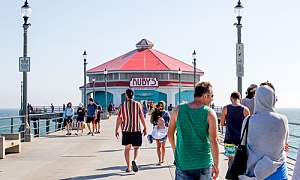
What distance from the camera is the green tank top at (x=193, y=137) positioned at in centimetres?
584

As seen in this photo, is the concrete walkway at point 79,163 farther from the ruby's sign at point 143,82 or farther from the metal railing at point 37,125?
the ruby's sign at point 143,82

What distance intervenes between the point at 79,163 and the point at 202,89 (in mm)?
7635

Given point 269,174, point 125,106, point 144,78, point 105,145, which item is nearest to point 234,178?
point 269,174

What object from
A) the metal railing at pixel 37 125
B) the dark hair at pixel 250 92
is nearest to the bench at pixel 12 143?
the metal railing at pixel 37 125

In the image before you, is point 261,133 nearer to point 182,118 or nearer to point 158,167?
point 182,118

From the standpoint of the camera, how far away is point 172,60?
8369 cm

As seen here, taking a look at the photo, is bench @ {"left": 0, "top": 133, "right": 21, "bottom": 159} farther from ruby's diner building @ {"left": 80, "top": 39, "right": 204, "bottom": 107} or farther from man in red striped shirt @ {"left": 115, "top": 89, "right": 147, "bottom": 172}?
ruby's diner building @ {"left": 80, "top": 39, "right": 204, "bottom": 107}

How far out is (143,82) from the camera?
73.5m

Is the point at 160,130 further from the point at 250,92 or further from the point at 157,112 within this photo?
the point at 250,92

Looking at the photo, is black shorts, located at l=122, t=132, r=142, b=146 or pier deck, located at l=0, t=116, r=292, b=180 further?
black shorts, located at l=122, t=132, r=142, b=146

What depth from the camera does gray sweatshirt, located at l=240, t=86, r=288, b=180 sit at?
534 centimetres

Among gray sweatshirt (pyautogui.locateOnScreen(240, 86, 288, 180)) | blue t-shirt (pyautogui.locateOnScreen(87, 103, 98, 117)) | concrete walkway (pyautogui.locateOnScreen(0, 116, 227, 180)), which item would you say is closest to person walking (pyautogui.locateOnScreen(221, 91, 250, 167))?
concrete walkway (pyautogui.locateOnScreen(0, 116, 227, 180))

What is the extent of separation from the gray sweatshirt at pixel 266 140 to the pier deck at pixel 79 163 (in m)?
5.16

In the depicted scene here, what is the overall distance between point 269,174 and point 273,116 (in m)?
0.63
